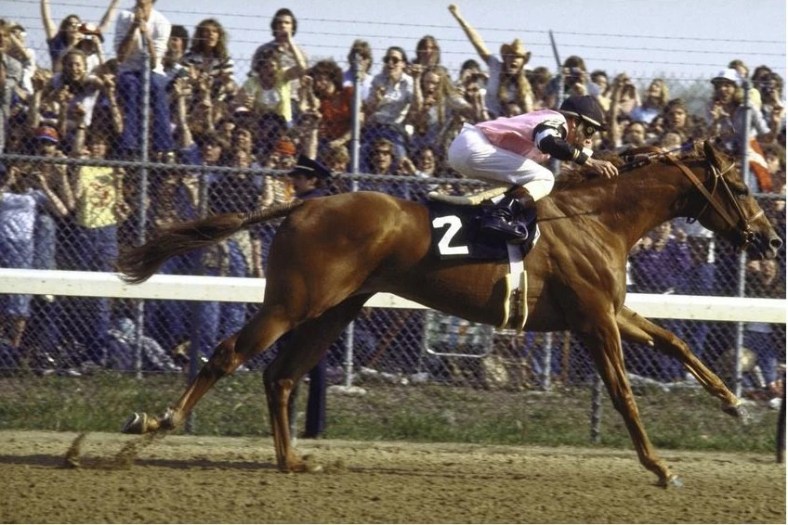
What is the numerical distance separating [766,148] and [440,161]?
266cm

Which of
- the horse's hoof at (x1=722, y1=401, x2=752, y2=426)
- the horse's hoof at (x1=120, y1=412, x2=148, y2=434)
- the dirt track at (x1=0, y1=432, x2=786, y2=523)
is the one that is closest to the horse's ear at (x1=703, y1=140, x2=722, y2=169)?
the horse's hoof at (x1=722, y1=401, x2=752, y2=426)

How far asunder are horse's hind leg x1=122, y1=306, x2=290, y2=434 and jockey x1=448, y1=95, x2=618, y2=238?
1484 millimetres

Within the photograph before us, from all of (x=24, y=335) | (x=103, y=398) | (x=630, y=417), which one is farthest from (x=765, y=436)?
(x=24, y=335)

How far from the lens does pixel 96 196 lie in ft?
31.2

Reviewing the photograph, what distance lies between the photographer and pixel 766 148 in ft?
35.0

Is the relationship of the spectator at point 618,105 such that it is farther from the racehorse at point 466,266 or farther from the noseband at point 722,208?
the noseband at point 722,208

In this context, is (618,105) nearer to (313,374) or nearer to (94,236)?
(313,374)

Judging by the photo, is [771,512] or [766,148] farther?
[766,148]

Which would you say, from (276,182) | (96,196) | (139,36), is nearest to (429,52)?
(276,182)

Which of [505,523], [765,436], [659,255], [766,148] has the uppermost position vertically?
[766,148]

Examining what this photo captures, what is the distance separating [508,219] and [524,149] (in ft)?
1.85

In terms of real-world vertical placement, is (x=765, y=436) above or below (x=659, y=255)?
below

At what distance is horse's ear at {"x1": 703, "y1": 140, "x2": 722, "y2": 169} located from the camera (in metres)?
8.16

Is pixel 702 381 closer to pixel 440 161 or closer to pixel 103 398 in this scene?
pixel 440 161
